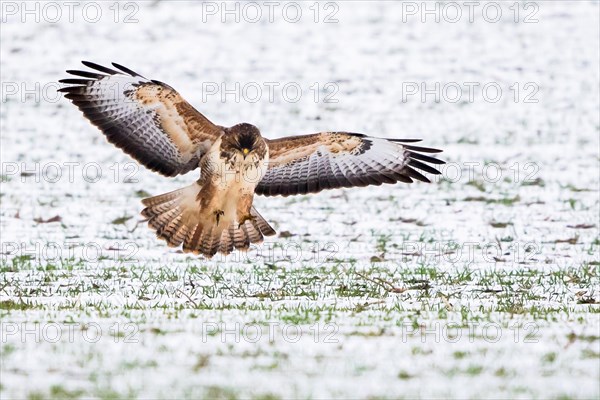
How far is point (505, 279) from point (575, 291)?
2.64 ft

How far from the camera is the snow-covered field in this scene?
5156 millimetres

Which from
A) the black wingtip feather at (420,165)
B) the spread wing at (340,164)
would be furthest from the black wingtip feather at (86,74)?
the black wingtip feather at (420,165)

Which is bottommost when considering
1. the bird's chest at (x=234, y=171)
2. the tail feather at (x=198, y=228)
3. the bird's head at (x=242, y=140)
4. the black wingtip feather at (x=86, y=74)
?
the tail feather at (x=198, y=228)

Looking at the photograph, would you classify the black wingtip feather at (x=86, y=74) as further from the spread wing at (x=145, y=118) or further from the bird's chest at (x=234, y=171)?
the bird's chest at (x=234, y=171)

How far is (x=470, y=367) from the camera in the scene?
5059 mm

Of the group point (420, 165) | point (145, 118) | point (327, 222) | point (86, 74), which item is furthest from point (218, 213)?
point (327, 222)

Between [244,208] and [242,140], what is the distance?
2.25ft

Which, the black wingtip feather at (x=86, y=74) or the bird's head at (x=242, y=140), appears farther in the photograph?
the black wingtip feather at (x=86, y=74)

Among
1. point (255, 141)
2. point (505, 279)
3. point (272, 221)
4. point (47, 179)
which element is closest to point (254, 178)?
point (255, 141)

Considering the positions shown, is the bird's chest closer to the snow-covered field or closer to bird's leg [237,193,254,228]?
bird's leg [237,193,254,228]

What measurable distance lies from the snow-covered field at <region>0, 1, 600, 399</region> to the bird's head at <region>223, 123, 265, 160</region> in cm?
101

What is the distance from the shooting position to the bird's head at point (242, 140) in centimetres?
866

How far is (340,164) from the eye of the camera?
965 centimetres

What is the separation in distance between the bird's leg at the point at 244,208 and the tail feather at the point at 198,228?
8cm
